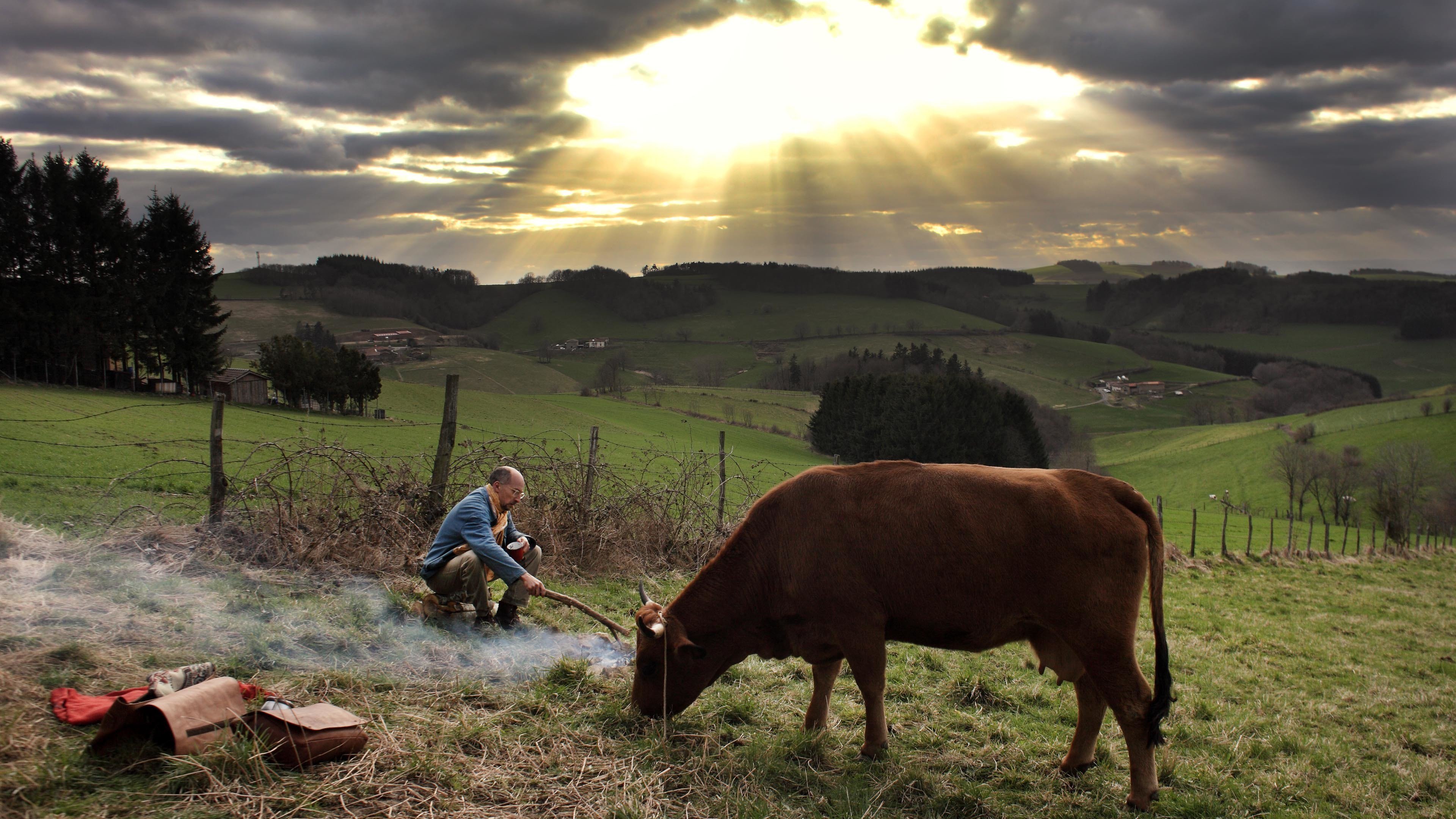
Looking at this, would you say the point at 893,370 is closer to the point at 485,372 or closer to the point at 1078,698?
the point at 485,372

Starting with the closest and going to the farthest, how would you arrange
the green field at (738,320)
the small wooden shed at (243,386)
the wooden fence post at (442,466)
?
1. the wooden fence post at (442,466)
2. the small wooden shed at (243,386)
3. the green field at (738,320)

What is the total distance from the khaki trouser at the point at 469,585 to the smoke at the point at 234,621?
247 mm

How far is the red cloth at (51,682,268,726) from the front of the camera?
4.56 meters

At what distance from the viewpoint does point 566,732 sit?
531 centimetres

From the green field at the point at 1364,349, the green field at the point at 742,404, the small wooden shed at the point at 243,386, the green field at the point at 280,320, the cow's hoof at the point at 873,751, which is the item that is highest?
the green field at the point at 1364,349

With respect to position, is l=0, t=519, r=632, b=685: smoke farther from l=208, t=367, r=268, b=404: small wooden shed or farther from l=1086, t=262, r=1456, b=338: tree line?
l=1086, t=262, r=1456, b=338: tree line

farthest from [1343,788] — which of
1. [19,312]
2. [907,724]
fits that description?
[19,312]

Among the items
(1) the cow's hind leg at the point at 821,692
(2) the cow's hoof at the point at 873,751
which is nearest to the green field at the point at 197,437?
(1) the cow's hind leg at the point at 821,692

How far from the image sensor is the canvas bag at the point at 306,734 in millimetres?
4395

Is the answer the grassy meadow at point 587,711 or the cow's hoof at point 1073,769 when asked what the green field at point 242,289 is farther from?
the cow's hoof at point 1073,769

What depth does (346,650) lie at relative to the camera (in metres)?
6.25

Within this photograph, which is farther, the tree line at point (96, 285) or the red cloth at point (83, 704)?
the tree line at point (96, 285)

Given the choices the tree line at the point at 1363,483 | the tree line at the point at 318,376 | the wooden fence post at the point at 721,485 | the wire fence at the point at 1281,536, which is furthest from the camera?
the tree line at the point at 1363,483

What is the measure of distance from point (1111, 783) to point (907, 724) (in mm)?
1476
